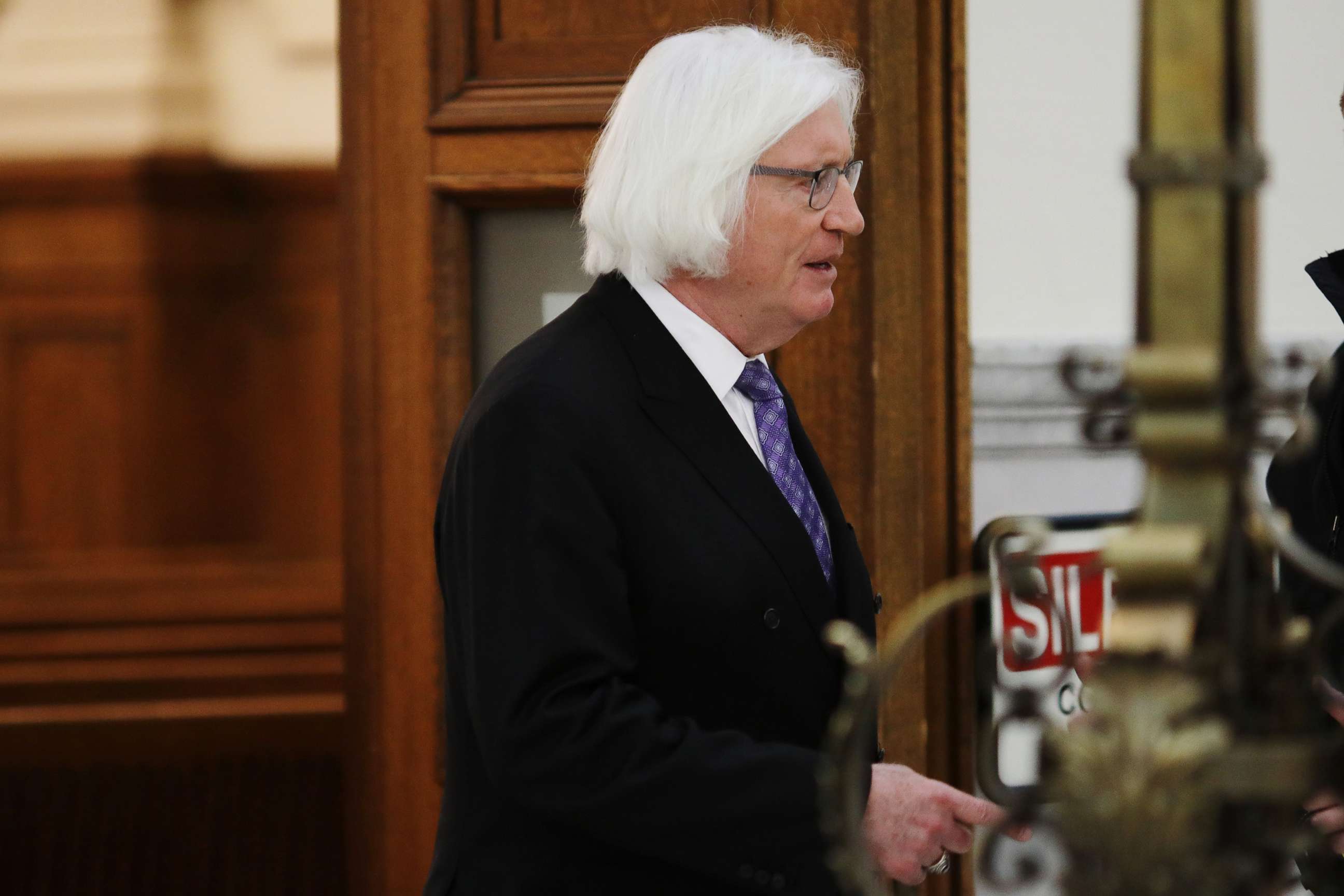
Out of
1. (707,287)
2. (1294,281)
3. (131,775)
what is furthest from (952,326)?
(131,775)

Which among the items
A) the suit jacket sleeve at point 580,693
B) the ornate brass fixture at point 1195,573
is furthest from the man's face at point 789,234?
the ornate brass fixture at point 1195,573

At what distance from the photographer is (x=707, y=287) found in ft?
5.12

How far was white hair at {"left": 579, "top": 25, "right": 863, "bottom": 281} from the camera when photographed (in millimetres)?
1496

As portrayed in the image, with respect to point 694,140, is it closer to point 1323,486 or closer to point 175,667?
point 1323,486

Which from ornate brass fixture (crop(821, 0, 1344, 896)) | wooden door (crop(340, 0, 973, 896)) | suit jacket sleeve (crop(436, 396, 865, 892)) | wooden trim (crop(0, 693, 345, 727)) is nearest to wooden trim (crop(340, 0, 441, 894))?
wooden door (crop(340, 0, 973, 896))

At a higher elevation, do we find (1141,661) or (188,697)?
(1141,661)

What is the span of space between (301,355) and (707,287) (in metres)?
1.63

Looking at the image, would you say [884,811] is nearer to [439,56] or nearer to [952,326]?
[952,326]

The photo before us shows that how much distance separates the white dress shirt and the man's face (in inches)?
1.5

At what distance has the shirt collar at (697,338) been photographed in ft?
5.03

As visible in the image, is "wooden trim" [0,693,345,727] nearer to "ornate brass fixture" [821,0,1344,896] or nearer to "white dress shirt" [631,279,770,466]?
"white dress shirt" [631,279,770,466]

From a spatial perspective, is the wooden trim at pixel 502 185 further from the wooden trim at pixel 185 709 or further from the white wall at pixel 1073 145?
the wooden trim at pixel 185 709

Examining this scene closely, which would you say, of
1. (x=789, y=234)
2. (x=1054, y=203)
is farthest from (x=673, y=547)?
(x=1054, y=203)

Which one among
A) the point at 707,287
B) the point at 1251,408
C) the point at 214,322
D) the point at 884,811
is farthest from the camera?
the point at 214,322
